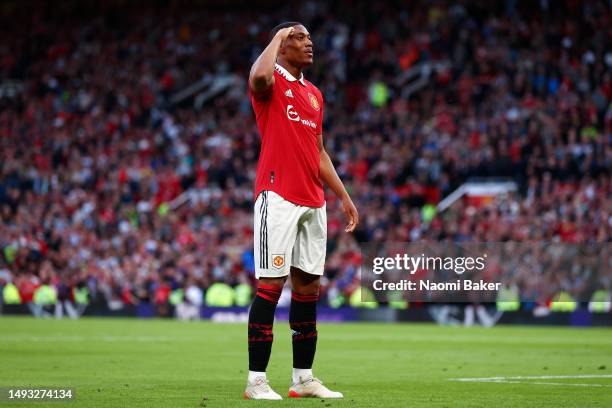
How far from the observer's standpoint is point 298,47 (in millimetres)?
8891

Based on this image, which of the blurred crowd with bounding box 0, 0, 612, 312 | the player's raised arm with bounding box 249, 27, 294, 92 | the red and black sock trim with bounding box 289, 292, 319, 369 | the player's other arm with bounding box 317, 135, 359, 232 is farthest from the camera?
the blurred crowd with bounding box 0, 0, 612, 312

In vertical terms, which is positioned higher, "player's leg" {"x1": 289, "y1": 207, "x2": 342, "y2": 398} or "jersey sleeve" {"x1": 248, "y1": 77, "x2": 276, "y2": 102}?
"jersey sleeve" {"x1": 248, "y1": 77, "x2": 276, "y2": 102}

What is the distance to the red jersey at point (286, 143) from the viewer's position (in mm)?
8734

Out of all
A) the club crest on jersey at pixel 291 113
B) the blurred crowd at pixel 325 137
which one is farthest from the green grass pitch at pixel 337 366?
the blurred crowd at pixel 325 137

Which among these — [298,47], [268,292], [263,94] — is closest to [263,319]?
[268,292]

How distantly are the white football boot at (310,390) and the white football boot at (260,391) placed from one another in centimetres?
35

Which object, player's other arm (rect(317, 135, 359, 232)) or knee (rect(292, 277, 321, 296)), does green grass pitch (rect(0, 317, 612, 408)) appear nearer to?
knee (rect(292, 277, 321, 296))

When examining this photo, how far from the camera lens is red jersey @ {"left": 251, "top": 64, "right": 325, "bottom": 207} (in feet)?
28.7

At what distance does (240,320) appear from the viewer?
29.0 m

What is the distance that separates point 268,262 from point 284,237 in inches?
8.5

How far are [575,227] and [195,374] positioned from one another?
55.1ft

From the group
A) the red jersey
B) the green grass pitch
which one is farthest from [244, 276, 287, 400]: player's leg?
the red jersey

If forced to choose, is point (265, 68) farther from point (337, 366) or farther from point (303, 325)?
point (337, 366)

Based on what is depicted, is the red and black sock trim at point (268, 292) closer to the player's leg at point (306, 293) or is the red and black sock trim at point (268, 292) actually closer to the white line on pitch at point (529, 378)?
the player's leg at point (306, 293)
